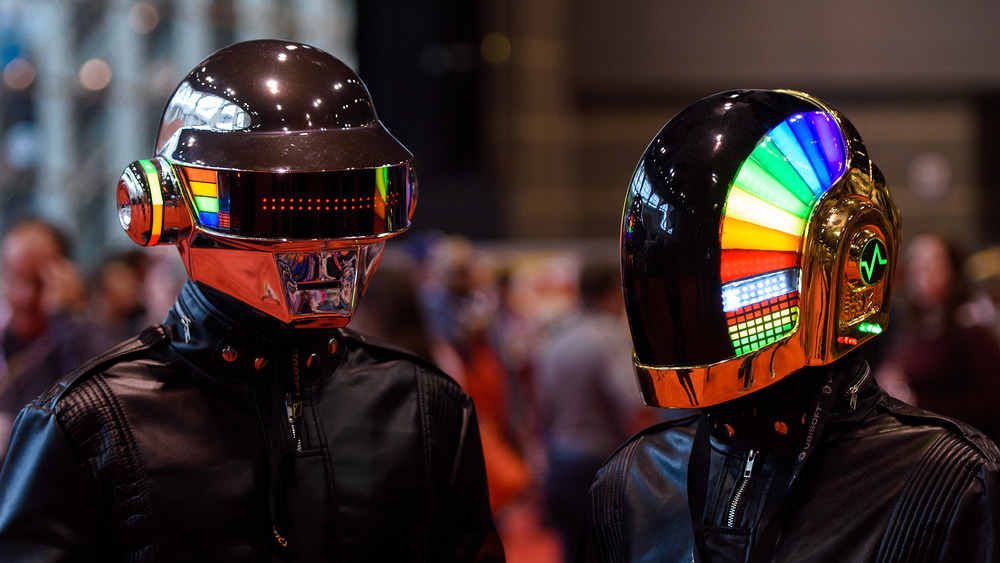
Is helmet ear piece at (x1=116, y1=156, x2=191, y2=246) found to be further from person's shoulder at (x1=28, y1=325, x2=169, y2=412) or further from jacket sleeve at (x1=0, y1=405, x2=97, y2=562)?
jacket sleeve at (x1=0, y1=405, x2=97, y2=562)

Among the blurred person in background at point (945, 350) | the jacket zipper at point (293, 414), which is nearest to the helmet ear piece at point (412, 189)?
the jacket zipper at point (293, 414)

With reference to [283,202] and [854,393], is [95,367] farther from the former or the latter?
[854,393]

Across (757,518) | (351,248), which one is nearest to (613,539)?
(757,518)

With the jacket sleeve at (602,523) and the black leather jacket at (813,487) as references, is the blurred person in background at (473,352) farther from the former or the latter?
the black leather jacket at (813,487)

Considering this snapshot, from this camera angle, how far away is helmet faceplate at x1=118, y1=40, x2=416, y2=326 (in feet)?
4.60

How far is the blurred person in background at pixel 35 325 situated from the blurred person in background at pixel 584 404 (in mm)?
1868

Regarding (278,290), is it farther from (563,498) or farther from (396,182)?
(563,498)

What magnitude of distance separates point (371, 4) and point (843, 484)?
29.9 ft

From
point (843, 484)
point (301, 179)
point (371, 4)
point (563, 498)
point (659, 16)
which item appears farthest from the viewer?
point (659, 16)

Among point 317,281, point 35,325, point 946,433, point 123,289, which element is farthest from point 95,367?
point 123,289

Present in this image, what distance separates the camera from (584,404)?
4184mm

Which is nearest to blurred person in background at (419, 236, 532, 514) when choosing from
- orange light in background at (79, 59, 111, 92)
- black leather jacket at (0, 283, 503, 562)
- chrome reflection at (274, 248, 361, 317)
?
black leather jacket at (0, 283, 503, 562)

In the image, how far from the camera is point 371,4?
975 cm

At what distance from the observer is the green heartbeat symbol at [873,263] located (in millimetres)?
1317
